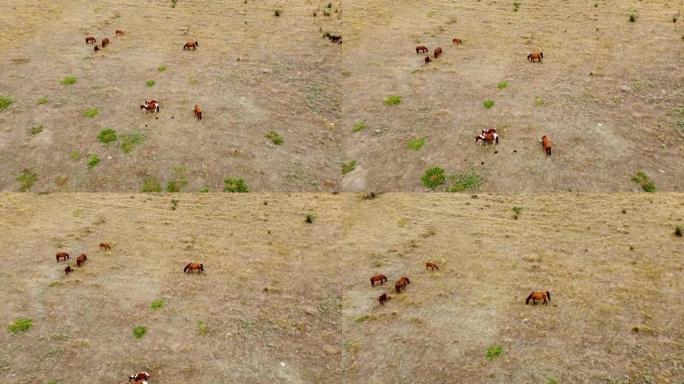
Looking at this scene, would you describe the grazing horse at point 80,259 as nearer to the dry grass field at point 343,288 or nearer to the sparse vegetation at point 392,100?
the dry grass field at point 343,288

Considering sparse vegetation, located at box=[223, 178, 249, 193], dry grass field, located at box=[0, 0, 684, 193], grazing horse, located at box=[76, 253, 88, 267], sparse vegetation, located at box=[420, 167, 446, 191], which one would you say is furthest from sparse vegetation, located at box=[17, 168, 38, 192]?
sparse vegetation, located at box=[420, 167, 446, 191]

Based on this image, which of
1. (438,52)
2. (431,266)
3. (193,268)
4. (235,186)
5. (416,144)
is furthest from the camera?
(438,52)

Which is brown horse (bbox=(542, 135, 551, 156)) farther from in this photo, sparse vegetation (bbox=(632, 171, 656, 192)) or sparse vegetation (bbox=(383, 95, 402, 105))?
sparse vegetation (bbox=(383, 95, 402, 105))

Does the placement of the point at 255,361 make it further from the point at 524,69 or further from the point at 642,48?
the point at 642,48

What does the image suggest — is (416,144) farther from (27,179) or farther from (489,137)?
(27,179)

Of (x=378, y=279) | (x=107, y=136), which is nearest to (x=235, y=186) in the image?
(x=107, y=136)

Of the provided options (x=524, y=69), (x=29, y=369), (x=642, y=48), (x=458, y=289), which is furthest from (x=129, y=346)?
(x=642, y=48)
